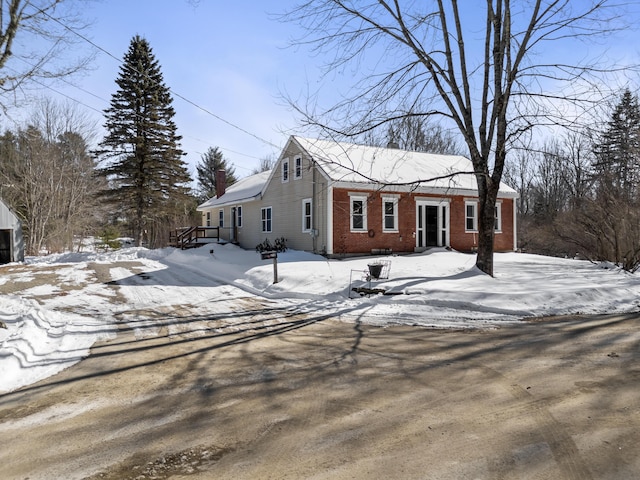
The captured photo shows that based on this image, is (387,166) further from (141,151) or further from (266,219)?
(141,151)

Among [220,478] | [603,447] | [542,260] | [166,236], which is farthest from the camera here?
[166,236]

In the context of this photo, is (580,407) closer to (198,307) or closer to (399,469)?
(399,469)

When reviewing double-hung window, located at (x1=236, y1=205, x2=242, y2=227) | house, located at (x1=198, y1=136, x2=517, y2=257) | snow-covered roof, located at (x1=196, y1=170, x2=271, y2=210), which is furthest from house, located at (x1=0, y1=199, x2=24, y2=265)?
house, located at (x1=198, y1=136, x2=517, y2=257)

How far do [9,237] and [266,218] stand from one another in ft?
44.8

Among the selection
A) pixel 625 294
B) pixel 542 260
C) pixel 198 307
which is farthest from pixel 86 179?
pixel 625 294

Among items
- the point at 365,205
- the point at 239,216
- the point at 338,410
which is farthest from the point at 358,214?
the point at 338,410

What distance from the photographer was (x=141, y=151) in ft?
101

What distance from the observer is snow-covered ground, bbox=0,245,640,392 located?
648 centimetres

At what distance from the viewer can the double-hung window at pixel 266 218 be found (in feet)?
74.4

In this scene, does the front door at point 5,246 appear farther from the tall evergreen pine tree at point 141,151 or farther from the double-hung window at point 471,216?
the double-hung window at point 471,216

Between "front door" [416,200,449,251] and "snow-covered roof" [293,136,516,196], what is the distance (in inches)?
39.7

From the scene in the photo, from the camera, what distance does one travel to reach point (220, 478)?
2.70 m

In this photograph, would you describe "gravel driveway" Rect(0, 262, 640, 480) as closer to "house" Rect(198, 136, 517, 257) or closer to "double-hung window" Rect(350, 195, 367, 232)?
"house" Rect(198, 136, 517, 257)

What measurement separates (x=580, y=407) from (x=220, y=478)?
3120mm
